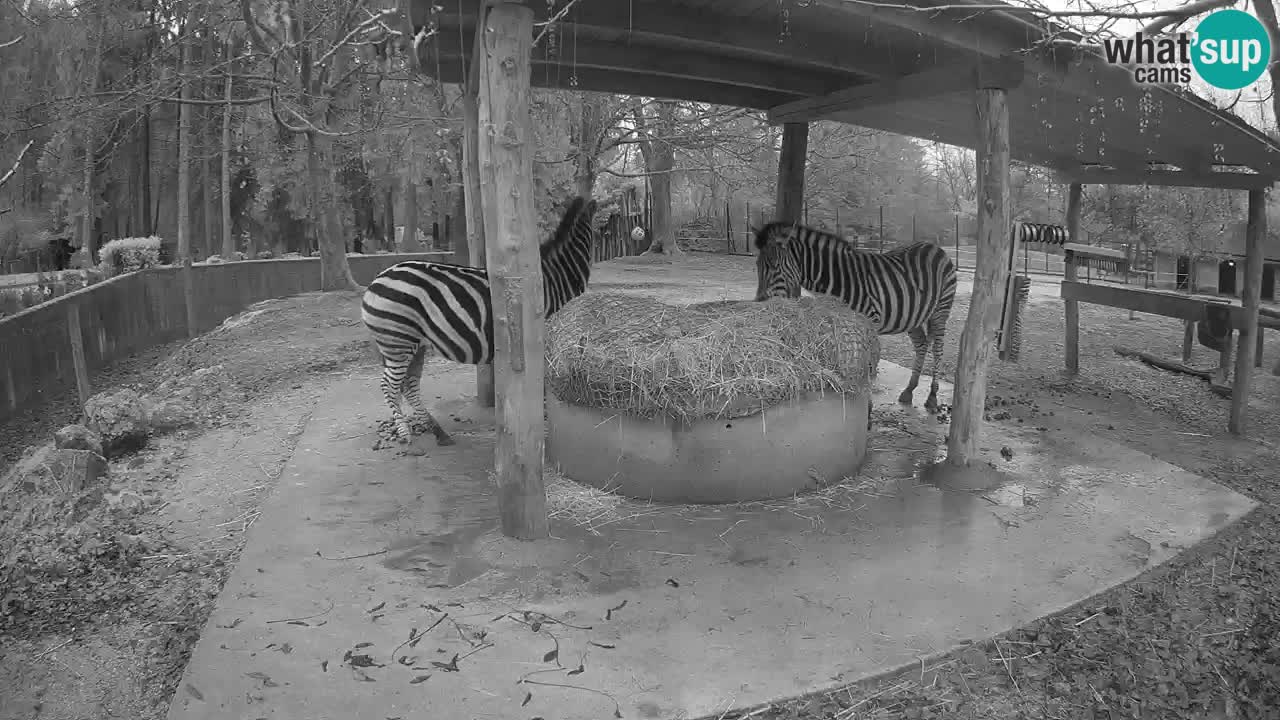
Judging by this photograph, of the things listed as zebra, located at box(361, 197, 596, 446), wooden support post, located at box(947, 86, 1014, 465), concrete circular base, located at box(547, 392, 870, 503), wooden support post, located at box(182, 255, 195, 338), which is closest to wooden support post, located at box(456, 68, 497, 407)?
zebra, located at box(361, 197, 596, 446)

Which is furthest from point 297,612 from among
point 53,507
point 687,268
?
point 687,268

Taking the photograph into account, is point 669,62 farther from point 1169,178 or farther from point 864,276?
point 1169,178

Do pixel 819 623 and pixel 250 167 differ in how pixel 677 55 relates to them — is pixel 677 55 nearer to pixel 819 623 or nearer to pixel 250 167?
pixel 819 623

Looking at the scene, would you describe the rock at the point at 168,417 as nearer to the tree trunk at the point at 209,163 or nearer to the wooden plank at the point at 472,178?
the wooden plank at the point at 472,178

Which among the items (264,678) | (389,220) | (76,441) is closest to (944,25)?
(264,678)

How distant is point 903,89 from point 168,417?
687 centimetres

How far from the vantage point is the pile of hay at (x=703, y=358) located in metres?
5.36

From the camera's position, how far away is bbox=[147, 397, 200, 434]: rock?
758cm

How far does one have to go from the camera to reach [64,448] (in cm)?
651

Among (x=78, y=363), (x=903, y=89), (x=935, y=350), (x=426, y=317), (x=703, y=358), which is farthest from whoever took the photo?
(x=78, y=363)

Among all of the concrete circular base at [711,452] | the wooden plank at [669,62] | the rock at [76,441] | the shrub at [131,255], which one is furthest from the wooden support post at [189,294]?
the concrete circular base at [711,452]

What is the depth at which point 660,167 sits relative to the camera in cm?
2086

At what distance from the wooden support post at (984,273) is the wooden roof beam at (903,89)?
107mm

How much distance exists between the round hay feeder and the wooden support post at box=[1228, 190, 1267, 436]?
14.3 ft
